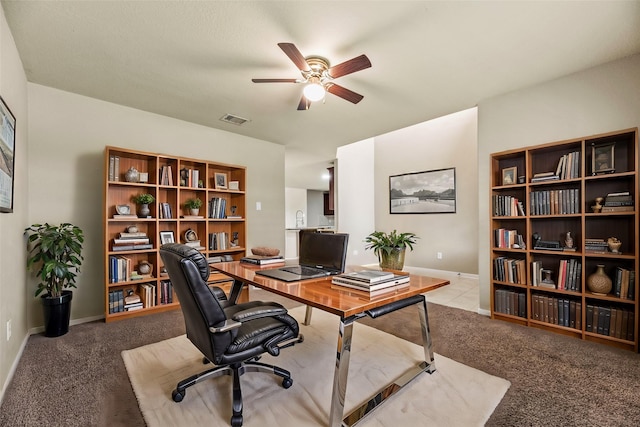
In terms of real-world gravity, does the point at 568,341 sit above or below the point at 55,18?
below

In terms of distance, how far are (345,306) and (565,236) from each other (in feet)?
8.84

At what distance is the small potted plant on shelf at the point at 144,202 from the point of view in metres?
3.13

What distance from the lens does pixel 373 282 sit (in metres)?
1.57

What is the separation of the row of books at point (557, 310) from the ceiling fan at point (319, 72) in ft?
8.50

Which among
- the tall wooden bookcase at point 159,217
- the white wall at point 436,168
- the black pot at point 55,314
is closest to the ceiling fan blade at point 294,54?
the tall wooden bookcase at point 159,217

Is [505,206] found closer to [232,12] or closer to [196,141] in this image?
[232,12]

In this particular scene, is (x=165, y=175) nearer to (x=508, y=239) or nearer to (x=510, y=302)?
(x=508, y=239)

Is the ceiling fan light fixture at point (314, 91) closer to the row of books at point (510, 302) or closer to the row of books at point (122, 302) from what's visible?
the row of books at point (510, 302)

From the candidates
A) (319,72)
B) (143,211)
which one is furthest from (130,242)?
(319,72)

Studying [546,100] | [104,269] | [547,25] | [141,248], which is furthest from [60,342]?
[546,100]

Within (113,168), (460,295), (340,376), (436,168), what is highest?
(436,168)

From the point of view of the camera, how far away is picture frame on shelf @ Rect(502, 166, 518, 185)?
2951mm

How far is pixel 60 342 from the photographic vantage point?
2.47m

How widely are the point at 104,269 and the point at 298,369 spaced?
244cm
